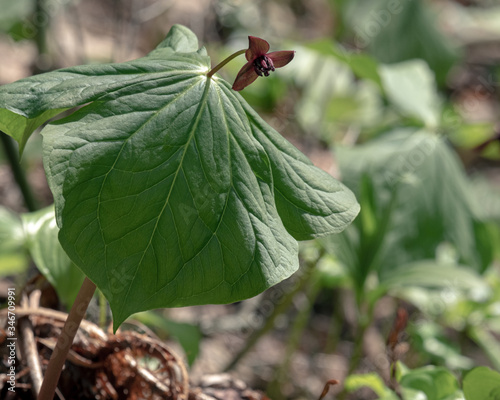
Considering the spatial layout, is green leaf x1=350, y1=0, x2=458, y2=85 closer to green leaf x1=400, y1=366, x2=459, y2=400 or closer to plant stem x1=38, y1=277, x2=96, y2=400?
green leaf x1=400, y1=366, x2=459, y2=400

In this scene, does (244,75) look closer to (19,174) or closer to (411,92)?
(19,174)

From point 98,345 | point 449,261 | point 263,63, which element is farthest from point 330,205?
point 449,261

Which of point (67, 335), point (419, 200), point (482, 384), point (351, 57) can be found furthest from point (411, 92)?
point (67, 335)

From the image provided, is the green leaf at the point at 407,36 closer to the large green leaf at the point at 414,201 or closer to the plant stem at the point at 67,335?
the large green leaf at the point at 414,201

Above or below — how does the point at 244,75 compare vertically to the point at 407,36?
above

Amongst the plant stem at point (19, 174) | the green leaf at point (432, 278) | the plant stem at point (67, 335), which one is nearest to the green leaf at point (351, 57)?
the green leaf at point (432, 278)

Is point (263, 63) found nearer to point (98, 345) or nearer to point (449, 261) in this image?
point (98, 345)
